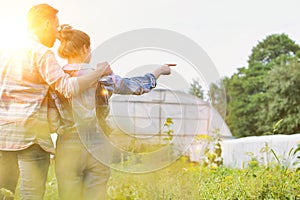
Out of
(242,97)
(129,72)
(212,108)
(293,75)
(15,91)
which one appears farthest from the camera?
(242,97)

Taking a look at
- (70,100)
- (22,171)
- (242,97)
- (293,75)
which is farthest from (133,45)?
(242,97)

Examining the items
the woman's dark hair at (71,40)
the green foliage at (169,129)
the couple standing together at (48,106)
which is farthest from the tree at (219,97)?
the woman's dark hair at (71,40)

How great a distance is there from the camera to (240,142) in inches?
355

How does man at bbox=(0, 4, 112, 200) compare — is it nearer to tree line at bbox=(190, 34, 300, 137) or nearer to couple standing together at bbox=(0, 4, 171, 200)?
couple standing together at bbox=(0, 4, 171, 200)

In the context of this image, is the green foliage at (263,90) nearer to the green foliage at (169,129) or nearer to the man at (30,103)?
the green foliage at (169,129)

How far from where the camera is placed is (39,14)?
216cm

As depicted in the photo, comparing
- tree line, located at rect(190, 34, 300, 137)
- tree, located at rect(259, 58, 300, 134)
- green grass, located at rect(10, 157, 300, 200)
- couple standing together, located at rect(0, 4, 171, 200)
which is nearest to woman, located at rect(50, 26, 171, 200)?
couple standing together, located at rect(0, 4, 171, 200)

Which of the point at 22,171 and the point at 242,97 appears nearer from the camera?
the point at 22,171

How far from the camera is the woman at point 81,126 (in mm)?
2176

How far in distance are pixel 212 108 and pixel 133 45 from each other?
2.35 feet

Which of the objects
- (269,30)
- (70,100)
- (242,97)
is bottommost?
(70,100)

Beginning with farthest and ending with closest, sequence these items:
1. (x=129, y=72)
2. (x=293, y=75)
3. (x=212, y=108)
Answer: (x=293, y=75), (x=212, y=108), (x=129, y=72)

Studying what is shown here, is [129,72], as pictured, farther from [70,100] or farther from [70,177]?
[70,177]

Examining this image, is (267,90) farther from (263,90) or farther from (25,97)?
(25,97)
